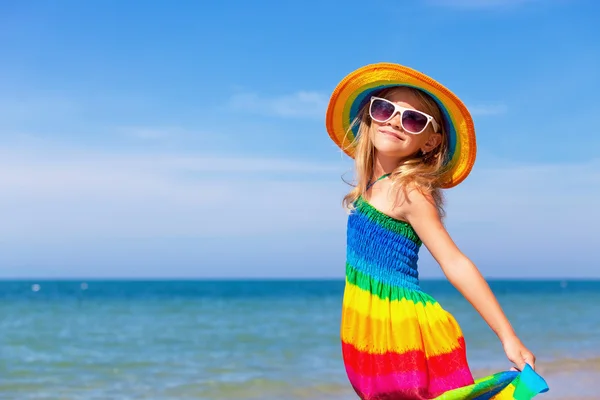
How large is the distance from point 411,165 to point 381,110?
0.23 meters

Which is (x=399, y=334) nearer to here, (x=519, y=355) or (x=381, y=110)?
(x=519, y=355)

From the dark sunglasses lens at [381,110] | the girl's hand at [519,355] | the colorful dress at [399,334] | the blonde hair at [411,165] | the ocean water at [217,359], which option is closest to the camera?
the girl's hand at [519,355]

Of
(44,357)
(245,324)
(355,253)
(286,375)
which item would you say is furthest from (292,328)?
(355,253)

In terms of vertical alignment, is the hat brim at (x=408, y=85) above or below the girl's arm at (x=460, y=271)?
above

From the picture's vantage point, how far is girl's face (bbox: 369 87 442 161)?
2896 millimetres

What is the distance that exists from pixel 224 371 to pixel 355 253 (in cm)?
668

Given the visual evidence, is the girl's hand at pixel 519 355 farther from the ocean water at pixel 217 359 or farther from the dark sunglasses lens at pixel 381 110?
the ocean water at pixel 217 359

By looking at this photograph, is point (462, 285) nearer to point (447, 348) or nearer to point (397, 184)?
point (447, 348)

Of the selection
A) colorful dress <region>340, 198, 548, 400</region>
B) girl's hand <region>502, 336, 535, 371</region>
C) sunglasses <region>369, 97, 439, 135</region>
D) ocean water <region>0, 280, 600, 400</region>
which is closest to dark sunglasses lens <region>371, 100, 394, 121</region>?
sunglasses <region>369, 97, 439, 135</region>

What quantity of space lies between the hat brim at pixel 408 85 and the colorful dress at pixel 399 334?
0.37 meters

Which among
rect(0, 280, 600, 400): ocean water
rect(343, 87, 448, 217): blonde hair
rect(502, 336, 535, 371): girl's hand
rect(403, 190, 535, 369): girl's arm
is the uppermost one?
rect(343, 87, 448, 217): blonde hair

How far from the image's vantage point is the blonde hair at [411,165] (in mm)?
2818

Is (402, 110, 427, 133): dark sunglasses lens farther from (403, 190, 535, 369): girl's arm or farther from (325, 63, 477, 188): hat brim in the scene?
(403, 190, 535, 369): girl's arm

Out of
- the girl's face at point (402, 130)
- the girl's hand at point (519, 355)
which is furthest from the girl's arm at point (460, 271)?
the girl's face at point (402, 130)
